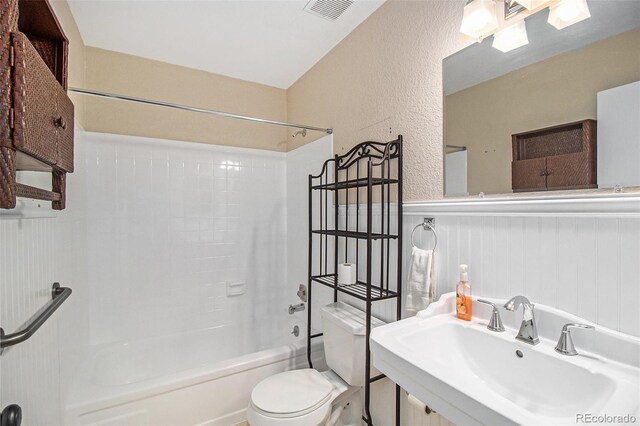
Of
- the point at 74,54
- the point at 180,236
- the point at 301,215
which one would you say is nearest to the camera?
the point at 74,54

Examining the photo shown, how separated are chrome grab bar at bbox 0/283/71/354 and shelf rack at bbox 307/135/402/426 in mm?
1103

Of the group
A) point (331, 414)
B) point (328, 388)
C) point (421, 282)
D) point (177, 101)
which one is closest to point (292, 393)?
point (328, 388)

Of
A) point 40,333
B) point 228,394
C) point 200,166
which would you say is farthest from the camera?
point 200,166

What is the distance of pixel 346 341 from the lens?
146cm

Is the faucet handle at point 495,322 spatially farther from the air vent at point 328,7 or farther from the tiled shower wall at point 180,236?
the tiled shower wall at point 180,236

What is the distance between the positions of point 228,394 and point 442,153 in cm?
166

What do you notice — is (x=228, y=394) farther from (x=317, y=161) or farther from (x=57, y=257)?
(x=317, y=161)

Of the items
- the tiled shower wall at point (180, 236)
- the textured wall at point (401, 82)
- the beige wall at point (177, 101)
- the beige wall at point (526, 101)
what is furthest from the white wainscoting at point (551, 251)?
the beige wall at point (177, 101)

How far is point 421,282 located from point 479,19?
1023 millimetres

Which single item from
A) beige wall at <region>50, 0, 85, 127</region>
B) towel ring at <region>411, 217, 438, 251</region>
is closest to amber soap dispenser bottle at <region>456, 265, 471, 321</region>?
towel ring at <region>411, 217, 438, 251</region>

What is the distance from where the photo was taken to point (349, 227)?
6.06ft

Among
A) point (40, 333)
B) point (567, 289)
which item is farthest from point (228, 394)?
point (567, 289)

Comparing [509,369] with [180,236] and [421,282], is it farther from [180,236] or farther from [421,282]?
[180,236]

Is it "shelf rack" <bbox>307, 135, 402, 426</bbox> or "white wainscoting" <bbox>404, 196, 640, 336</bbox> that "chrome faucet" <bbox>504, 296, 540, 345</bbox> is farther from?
"shelf rack" <bbox>307, 135, 402, 426</bbox>
